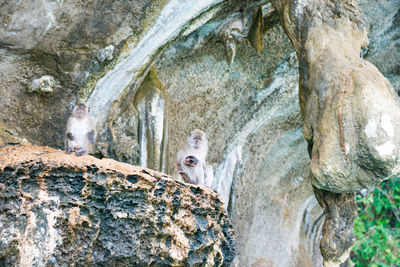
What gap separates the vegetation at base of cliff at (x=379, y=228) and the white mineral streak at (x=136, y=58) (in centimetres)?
391

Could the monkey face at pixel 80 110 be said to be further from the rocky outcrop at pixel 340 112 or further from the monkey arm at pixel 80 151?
the rocky outcrop at pixel 340 112

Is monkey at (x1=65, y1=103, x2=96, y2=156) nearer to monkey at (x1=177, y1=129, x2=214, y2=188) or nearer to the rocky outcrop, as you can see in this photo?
monkey at (x1=177, y1=129, x2=214, y2=188)

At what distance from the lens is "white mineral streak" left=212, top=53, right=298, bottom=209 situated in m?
5.00

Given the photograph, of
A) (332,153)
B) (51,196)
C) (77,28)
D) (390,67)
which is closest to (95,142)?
(77,28)

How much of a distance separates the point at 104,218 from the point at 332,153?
1211mm

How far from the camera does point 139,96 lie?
4.48 meters

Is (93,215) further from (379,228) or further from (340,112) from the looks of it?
(379,228)

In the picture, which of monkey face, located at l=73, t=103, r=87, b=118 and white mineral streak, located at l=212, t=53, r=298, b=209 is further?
white mineral streak, located at l=212, t=53, r=298, b=209

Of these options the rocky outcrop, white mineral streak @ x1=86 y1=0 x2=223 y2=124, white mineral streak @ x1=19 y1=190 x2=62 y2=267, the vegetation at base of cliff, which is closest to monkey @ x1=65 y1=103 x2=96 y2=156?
white mineral streak @ x1=86 y1=0 x2=223 y2=124

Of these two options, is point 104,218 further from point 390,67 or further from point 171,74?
point 390,67

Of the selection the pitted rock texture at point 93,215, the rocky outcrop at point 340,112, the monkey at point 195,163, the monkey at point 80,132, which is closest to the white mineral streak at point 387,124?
the rocky outcrop at point 340,112

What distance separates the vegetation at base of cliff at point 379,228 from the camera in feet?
24.0

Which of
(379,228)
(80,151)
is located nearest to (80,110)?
(80,151)

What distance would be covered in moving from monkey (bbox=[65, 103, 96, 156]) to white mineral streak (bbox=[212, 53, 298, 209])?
1202 mm
